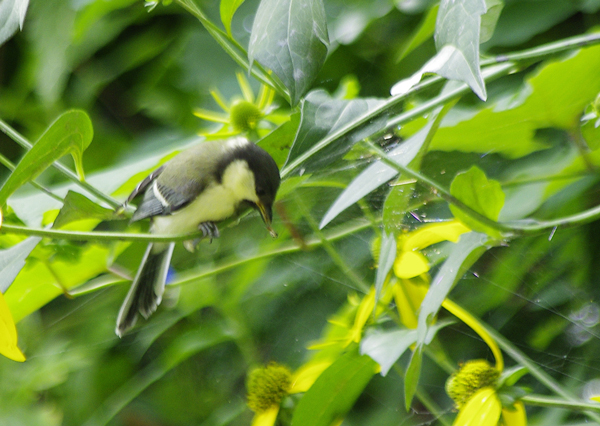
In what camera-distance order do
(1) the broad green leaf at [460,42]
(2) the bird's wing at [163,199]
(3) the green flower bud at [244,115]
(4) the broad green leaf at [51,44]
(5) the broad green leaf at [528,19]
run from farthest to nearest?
1. (4) the broad green leaf at [51,44]
2. (5) the broad green leaf at [528,19]
3. (3) the green flower bud at [244,115]
4. (2) the bird's wing at [163,199]
5. (1) the broad green leaf at [460,42]

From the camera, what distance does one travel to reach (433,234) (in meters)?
0.34

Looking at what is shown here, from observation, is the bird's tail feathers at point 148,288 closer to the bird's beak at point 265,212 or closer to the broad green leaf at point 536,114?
the bird's beak at point 265,212

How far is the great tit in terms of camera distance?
16.6 inches

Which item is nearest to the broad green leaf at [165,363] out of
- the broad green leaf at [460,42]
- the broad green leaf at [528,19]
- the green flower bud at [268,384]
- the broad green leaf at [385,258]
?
the green flower bud at [268,384]

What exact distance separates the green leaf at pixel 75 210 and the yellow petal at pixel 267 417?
7.8 inches

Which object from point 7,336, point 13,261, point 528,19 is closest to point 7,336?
point 7,336

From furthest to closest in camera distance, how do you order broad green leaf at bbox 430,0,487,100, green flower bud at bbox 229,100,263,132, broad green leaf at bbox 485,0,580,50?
broad green leaf at bbox 485,0,580,50 → green flower bud at bbox 229,100,263,132 → broad green leaf at bbox 430,0,487,100

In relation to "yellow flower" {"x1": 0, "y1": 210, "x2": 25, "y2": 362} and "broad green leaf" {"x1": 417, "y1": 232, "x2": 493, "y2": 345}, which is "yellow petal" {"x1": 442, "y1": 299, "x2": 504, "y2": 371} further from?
"yellow flower" {"x1": 0, "y1": 210, "x2": 25, "y2": 362}

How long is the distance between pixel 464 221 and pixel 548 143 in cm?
17

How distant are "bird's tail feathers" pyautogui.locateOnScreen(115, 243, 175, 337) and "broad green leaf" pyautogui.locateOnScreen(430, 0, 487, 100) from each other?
27 cm

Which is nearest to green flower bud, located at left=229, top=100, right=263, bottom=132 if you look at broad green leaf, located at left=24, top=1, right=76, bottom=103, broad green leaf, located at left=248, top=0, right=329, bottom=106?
broad green leaf, located at left=248, top=0, right=329, bottom=106

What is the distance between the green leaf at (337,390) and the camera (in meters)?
0.36

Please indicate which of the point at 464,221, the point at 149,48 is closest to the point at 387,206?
the point at 464,221

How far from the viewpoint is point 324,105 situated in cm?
34
